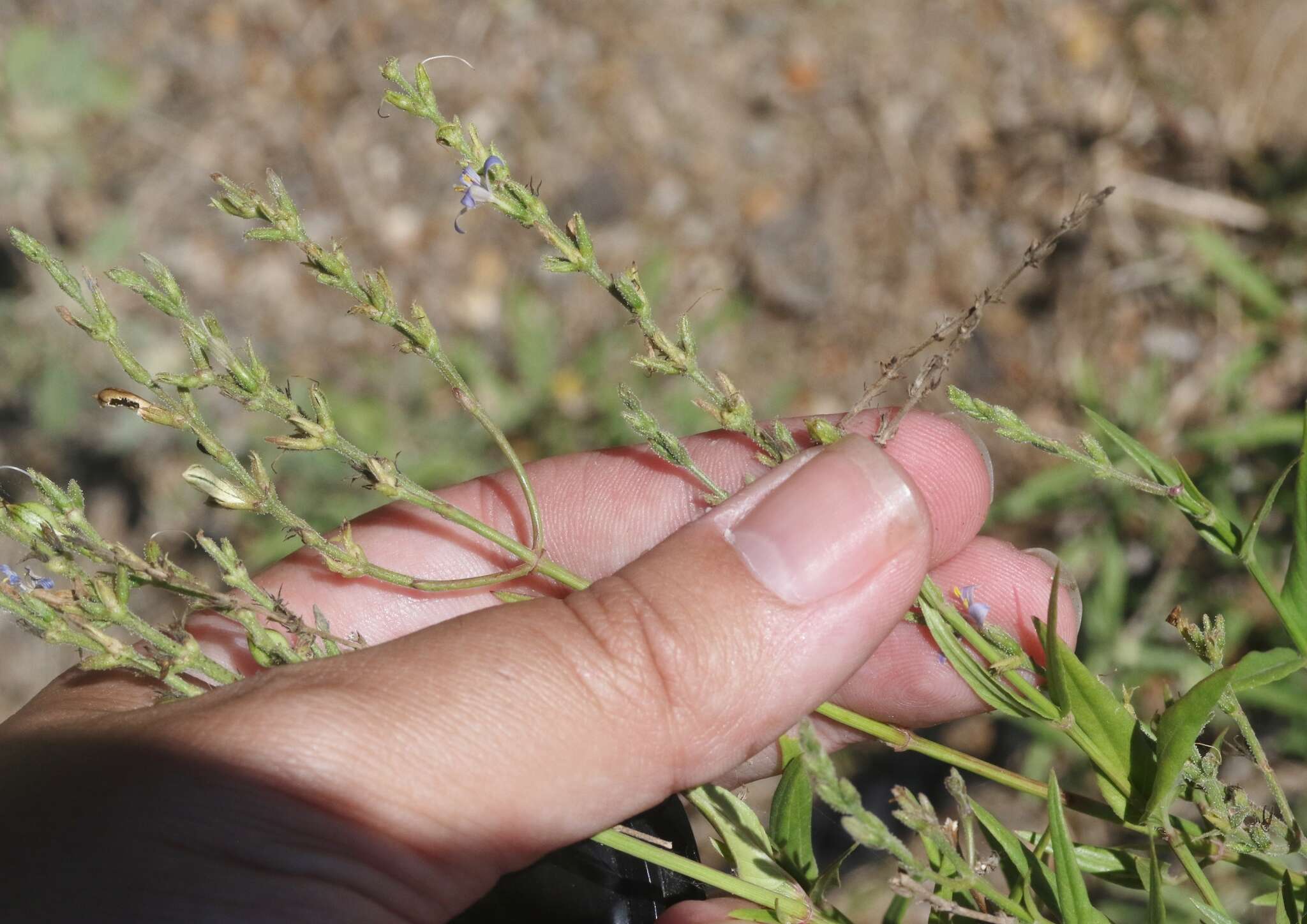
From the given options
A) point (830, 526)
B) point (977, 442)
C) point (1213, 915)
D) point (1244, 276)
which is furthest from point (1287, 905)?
point (1244, 276)

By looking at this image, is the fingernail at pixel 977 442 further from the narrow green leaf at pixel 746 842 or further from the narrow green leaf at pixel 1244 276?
the narrow green leaf at pixel 1244 276

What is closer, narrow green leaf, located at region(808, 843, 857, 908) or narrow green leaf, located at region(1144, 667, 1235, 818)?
narrow green leaf, located at region(1144, 667, 1235, 818)

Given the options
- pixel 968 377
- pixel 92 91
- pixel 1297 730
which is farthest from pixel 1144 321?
pixel 92 91

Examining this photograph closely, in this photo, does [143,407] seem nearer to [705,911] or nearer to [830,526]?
[830,526]

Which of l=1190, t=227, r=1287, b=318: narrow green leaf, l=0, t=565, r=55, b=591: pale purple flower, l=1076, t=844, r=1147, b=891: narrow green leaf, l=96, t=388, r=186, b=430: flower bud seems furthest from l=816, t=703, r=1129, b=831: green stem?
l=1190, t=227, r=1287, b=318: narrow green leaf

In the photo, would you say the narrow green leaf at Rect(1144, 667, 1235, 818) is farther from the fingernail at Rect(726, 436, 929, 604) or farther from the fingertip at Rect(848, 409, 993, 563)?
the fingertip at Rect(848, 409, 993, 563)

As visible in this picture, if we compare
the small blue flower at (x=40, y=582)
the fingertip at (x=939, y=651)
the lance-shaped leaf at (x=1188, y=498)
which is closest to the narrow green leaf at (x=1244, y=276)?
the fingertip at (x=939, y=651)

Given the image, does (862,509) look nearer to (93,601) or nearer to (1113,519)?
(93,601)
